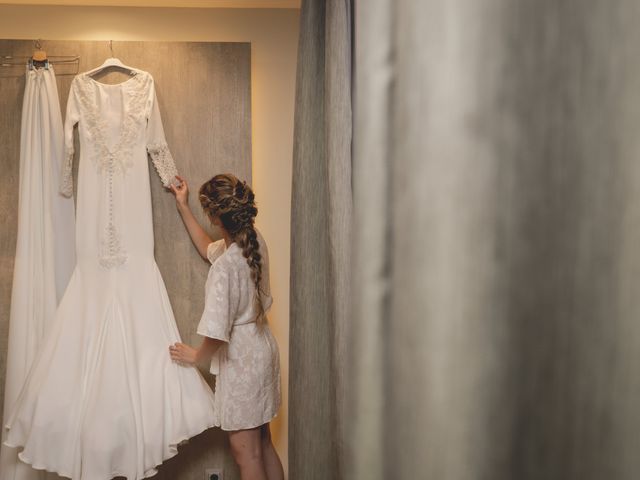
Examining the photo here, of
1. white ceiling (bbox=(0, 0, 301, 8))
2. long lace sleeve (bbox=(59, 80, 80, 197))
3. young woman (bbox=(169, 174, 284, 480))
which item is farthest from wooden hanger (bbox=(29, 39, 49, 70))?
young woman (bbox=(169, 174, 284, 480))

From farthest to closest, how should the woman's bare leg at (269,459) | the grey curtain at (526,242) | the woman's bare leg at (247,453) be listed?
the woman's bare leg at (269,459) < the woman's bare leg at (247,453) < the grey curtain at (526,242)

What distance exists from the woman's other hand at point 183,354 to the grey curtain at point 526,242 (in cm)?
196

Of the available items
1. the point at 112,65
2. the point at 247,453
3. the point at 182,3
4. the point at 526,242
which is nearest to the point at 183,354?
the point at 247,453

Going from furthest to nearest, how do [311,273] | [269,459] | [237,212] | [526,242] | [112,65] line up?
[112,65]
[269,459]
[237,212]
[311,273]
[526,242]

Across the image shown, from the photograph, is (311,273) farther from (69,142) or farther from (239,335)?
(69,142)

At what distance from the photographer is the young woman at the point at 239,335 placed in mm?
2070

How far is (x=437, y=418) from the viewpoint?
Answer: 1.04ft

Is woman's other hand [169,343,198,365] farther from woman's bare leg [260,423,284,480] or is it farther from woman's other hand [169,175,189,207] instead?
woman's other hand [169,175,189,207]

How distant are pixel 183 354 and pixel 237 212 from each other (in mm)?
681

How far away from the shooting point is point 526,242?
31cm

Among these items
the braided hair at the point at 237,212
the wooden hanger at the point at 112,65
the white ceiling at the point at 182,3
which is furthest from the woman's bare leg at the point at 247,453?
the white ceiling at the point at 182,3

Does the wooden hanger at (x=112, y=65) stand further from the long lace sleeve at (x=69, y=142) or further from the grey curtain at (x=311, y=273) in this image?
the grey curtain at (x=311, y=273)

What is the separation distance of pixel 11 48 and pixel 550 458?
291 centimetres

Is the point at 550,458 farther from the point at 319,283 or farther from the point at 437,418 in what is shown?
the point at 319,283
